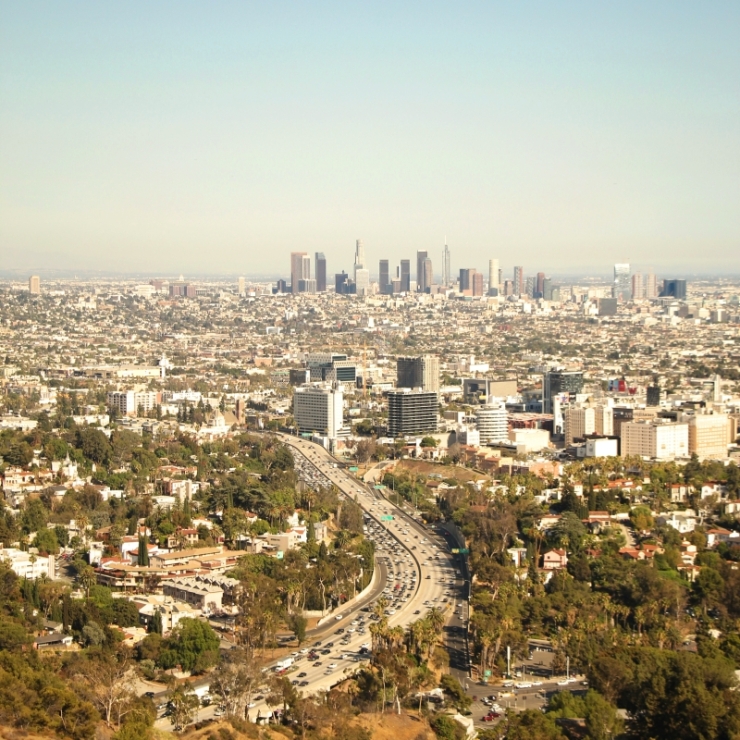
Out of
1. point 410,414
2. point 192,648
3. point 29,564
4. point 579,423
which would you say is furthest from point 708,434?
point 192,648

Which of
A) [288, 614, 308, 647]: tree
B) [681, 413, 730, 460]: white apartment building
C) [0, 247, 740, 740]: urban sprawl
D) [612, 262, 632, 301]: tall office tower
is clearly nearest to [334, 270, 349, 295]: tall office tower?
[612, 262, 632, 301]: tall office tower

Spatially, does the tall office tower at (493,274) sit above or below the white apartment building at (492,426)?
above

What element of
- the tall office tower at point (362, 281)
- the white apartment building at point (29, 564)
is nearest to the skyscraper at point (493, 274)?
the tall office tower at point (362, 281)

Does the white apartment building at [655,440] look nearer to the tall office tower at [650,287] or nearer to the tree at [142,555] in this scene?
the tree at [142,555]

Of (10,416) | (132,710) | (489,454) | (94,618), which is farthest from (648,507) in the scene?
(10,416)

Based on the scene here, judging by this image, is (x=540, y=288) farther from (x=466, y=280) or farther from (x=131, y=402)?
(x=131, y=402)

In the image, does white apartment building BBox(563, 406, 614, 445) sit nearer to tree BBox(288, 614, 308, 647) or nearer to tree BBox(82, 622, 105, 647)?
tree BBox(288, 614, 308, 647)

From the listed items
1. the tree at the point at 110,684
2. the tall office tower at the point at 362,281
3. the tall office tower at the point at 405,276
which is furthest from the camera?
the tall office tower at the point at 405,276
